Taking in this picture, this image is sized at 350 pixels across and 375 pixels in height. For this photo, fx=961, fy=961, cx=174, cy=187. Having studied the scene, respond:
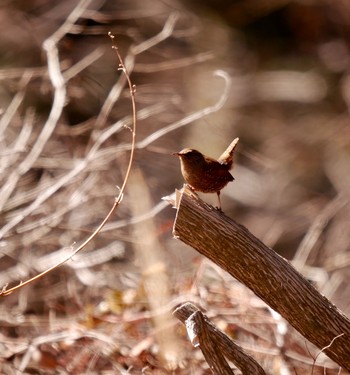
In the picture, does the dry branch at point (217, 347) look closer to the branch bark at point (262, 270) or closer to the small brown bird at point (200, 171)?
the branch bark at point (262, 270)

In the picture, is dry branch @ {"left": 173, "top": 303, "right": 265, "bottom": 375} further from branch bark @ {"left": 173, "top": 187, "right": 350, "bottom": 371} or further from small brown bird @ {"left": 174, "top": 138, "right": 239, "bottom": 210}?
small brown bird @ {"left": 174, "top": 138, "right": 239, "bottom": 210}

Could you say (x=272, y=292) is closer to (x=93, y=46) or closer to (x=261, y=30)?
(x=93, y=46)

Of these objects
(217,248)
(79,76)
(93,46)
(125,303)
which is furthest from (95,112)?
(217,248)

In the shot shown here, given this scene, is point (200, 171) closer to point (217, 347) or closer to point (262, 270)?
point (262, 270)

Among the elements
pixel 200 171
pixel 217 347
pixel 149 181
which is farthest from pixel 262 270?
pixel 149 181

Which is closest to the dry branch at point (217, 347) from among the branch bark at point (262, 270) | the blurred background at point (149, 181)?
the branch bark at point (262, 270)

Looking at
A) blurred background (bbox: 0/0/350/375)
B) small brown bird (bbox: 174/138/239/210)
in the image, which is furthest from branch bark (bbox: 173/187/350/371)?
blurred background (bbox: 0/0/350/375)
